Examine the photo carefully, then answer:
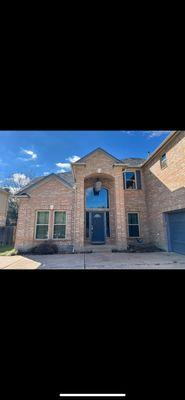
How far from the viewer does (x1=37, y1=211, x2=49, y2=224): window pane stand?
10670mm

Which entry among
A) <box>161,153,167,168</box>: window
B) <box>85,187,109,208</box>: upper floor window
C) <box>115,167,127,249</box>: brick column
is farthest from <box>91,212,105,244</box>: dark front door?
<box>161,153,167,168</box>: window

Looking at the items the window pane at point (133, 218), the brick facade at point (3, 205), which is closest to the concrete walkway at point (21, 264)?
the window pane at point (133, 218)

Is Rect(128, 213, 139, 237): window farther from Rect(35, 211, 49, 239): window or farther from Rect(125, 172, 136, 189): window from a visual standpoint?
Rect(35, 211, 49, 239): window

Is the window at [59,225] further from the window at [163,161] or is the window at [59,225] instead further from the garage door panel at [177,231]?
the window at [163,161]

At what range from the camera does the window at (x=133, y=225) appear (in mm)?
11445

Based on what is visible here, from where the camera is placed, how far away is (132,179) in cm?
1217

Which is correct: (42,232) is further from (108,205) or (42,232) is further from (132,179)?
(132,179)

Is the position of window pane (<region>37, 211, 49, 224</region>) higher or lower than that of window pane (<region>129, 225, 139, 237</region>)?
higher

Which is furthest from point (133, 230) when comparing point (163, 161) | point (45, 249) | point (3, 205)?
point (3, 205)

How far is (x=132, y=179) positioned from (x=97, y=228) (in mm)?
3800

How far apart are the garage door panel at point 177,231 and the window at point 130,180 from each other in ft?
11.1
